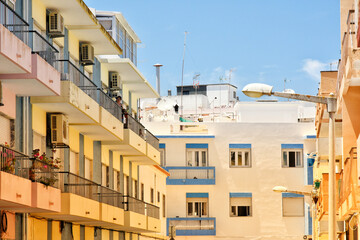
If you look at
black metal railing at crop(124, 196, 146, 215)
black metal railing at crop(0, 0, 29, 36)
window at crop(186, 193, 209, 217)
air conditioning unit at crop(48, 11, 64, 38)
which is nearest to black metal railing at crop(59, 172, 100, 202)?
air conditioning unit at crop(48, 11, 64, 38)

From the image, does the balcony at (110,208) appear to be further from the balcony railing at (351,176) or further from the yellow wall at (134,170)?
the balcony railing at (351,176)

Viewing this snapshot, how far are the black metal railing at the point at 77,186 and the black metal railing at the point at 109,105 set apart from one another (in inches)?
133

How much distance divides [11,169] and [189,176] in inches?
1641

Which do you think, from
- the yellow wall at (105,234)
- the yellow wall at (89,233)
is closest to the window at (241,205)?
the yellow wall at (105,234)

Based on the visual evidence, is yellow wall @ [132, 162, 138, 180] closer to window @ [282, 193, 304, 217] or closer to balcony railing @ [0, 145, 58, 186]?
balcony railing @ [0, 145, 58, 186]

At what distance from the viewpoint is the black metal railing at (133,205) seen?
132 feet

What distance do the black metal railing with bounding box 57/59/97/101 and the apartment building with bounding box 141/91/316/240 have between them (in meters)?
31.2

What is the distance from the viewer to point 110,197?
3725cm

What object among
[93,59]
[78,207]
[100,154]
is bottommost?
[78,207]

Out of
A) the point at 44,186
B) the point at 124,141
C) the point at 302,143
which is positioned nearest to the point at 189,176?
the point at 302,143

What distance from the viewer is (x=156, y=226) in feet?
154

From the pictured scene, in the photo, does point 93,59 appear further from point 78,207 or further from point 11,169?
point 11,169

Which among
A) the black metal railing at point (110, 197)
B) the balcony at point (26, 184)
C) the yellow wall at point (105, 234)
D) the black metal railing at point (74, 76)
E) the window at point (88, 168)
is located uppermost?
the black metal railing at point (74, 76)

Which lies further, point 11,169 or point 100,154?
point 100,154
